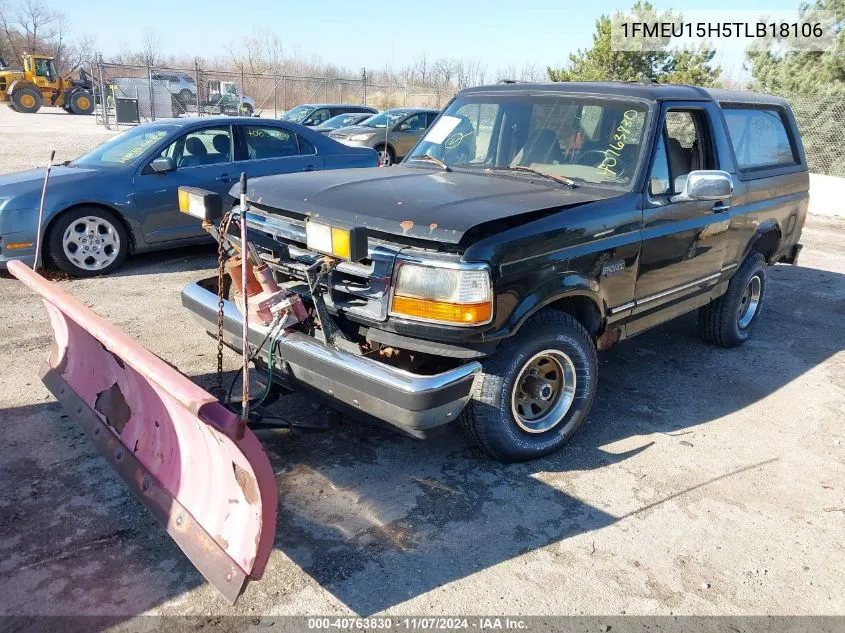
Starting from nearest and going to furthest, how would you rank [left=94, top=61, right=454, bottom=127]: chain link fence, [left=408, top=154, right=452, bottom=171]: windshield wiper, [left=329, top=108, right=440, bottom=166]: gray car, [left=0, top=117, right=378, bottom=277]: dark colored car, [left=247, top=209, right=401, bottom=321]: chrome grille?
[left=247, top=209, right=401, bottom=321]: chrome grille
[left=408, top=154, right=452, bottom=171]: windshield wiper
[left=0, top=117, right=378, bottom=277]: dark colored car
[left=329, top=108, right=440, bottom=166]: gray car
[left=94, top=61, right=454, bottom=127]: chain link fence

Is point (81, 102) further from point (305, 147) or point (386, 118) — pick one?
point (305, 147)

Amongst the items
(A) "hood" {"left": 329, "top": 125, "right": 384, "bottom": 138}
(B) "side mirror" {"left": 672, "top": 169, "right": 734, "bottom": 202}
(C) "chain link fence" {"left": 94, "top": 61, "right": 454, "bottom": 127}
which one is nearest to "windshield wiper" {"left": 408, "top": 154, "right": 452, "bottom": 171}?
(B) "side mirror" {"left": 672, "top": 169, "right": 734, "bottom": 202}

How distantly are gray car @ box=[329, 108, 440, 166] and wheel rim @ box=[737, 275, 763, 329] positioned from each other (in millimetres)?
10440

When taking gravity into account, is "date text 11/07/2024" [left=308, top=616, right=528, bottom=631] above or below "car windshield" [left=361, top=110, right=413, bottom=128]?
below

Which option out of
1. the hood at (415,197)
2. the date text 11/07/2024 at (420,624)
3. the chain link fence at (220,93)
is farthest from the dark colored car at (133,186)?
the chain link fence at (220,93)

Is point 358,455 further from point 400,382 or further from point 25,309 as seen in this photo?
point 25,309

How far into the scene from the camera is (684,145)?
4.86 meters

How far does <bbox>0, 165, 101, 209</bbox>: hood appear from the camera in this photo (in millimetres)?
6531

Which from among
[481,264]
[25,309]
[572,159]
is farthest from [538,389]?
[25,309]

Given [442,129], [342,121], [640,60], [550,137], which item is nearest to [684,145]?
[550,137]

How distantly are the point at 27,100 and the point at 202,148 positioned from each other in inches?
1269

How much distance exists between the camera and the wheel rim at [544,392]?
12.2 feet

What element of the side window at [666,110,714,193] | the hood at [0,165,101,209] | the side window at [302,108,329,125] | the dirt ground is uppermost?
the side window at [302,108,329,125]

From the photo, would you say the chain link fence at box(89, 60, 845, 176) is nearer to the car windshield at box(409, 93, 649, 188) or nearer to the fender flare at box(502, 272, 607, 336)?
the car windshield at box(409, 93, 649, 188)
